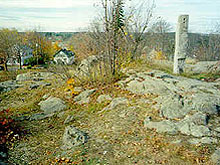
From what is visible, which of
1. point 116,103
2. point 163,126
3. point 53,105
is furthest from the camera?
point 53,105

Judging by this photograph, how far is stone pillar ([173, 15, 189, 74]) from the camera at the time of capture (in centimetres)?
1094

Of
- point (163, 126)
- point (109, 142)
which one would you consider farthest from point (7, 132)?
point (163, 126)

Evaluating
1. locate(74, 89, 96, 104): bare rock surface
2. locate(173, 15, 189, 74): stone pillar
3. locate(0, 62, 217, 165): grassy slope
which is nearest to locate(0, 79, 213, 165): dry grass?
locate(0, 62, 217, 165): grassy slope

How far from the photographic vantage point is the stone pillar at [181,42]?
10.9 meters

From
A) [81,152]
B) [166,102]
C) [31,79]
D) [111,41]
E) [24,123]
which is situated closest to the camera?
[81,152]

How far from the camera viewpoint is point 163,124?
16.4 ft

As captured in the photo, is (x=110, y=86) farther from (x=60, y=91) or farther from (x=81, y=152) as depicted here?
(x=81, y=152)

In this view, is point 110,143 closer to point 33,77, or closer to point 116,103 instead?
point 116,103

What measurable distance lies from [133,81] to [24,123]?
15.2 feet

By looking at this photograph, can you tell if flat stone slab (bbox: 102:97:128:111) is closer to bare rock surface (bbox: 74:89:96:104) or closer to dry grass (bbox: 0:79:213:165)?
dry grass (bbox: 0:79:213:165)

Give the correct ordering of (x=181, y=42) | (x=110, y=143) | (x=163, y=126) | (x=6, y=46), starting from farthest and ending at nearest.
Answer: (x=6, y=46) → (x=181, y=42) → (x=163, y=126) → (x=110, y=143)

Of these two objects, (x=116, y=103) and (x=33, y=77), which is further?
(x=33, y=77)

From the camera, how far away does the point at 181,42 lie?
1132 cm

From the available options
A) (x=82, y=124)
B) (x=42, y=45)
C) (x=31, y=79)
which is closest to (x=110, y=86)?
(x=82, y=124)
